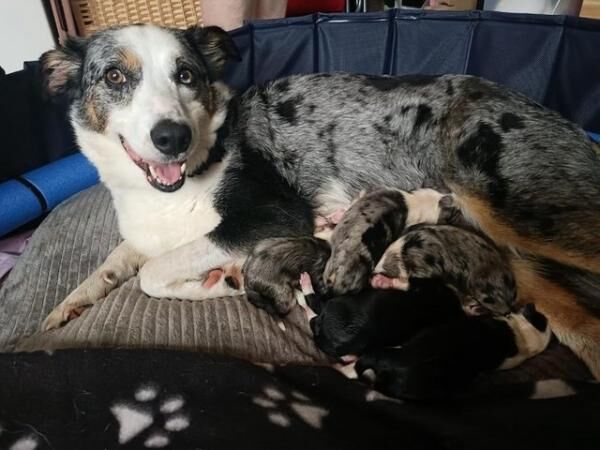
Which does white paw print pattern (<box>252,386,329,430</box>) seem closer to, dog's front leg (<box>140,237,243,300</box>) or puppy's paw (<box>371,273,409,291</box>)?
puppy's paw (<box>371,273,409,291</box>)

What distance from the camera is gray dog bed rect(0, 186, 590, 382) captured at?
205 centimetres

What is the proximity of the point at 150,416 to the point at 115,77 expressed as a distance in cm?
144

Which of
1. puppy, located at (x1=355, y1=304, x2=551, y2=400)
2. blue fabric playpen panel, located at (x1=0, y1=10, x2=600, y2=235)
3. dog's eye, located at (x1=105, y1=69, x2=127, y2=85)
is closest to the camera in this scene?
puppy, located at (x1=355, y1=304, x2=551, y2=400)

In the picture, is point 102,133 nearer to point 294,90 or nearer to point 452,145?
point 294,90

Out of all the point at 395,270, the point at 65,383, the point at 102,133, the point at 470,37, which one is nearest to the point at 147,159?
the point at 102,133

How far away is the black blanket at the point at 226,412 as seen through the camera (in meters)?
1.52

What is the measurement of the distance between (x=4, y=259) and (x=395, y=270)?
2254 mm

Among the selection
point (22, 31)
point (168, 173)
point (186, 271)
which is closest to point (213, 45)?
point (168, 173)

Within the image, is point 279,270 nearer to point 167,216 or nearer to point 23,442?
point 167,216

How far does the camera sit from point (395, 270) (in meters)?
2.32

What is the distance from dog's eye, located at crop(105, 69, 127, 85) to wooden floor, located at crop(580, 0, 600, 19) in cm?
385

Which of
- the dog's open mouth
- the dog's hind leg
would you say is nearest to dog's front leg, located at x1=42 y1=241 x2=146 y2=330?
the dog's open mouth

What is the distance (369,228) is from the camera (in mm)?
2373

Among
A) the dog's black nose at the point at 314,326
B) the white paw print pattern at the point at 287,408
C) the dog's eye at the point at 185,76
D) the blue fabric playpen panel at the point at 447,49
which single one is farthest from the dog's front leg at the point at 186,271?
the blue fabric playpen panel at the point at 447,49
